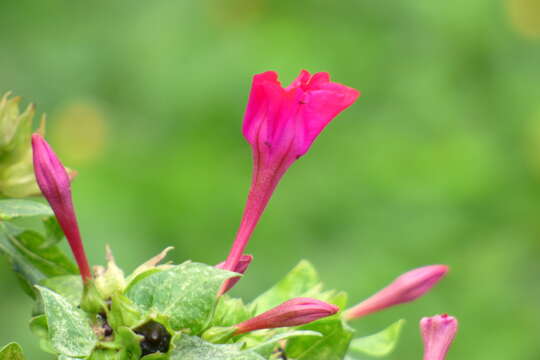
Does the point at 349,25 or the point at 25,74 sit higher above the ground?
the point at 349,25

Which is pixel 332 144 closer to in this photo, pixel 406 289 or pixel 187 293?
pixel 406 289

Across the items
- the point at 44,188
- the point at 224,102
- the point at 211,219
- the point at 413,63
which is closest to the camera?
the point at 44,188

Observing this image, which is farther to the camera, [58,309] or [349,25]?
[349,25]

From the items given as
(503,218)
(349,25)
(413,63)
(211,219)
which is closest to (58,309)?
(211,219)

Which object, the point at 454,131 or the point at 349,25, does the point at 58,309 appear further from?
the point at 349,25

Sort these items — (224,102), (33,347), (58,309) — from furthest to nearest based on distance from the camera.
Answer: (224,102)
(33,347)
(58,309)
